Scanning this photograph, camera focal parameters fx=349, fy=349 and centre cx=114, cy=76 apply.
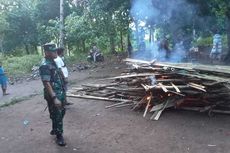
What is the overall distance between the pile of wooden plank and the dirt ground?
0.23 meters

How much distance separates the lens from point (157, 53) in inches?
696

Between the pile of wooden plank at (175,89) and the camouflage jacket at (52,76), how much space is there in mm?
2395

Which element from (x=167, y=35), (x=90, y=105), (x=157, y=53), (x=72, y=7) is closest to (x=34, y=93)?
(x=90, y=105)

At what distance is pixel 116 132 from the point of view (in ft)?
24.7

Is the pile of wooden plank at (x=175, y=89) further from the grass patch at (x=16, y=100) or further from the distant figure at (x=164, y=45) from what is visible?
the distant figure at (x=164, y=45)

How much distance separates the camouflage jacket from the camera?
21.5 feet

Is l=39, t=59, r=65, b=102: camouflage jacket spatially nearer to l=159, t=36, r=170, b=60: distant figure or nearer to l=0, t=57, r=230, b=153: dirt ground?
l=0, t=57, r=230, b=153: dirt ground

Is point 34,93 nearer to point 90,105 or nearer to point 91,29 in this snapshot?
point 90,105

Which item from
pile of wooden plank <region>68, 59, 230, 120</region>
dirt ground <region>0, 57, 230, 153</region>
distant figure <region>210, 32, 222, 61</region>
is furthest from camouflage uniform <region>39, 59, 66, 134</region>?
distant figure <region>210, 32, 222, 61</region>

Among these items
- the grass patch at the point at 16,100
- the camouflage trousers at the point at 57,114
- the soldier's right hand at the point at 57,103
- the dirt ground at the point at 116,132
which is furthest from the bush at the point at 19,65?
the soldier's right hand at the point at 57,103

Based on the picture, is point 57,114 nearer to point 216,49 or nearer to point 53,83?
point 53,83

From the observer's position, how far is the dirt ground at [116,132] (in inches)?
259

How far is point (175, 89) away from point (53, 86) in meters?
2.93

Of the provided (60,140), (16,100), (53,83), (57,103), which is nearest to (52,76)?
(53,83)
